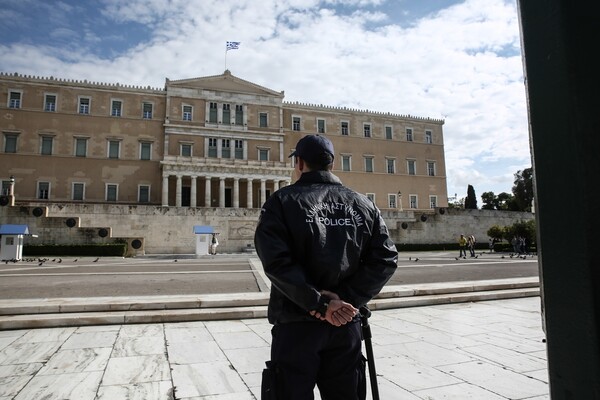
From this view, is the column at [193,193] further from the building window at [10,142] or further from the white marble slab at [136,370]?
the white marble slab at [136,370]

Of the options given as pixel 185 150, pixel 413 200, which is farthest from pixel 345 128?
pixel 185 150

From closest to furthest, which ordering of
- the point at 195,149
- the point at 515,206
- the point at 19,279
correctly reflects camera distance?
the point at 19,279
the point at 195,149
the point at 515,206

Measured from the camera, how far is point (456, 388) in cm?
358

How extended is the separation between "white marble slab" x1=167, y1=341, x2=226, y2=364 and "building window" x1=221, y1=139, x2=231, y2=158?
137 feet

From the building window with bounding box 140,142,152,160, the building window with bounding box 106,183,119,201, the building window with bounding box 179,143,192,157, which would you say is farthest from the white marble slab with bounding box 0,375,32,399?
the building window with bounding box 140,142,152,160

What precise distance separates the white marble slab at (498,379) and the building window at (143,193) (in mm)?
43027

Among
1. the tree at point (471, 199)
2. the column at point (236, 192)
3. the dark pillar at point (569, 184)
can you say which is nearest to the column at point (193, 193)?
the column at point (236, 192)

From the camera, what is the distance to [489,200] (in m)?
71.5

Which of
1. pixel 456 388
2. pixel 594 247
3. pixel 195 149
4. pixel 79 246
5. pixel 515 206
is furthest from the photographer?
pixel 515 206

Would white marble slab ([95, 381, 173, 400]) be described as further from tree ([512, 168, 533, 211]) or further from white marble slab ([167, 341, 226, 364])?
tree ([512, 168, 533, 211])

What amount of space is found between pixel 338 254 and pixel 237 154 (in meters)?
45.0

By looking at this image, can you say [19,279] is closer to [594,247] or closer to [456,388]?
[456,388]

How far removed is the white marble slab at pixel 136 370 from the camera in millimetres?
3863

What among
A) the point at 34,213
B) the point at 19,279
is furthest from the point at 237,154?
the point at 19,279
